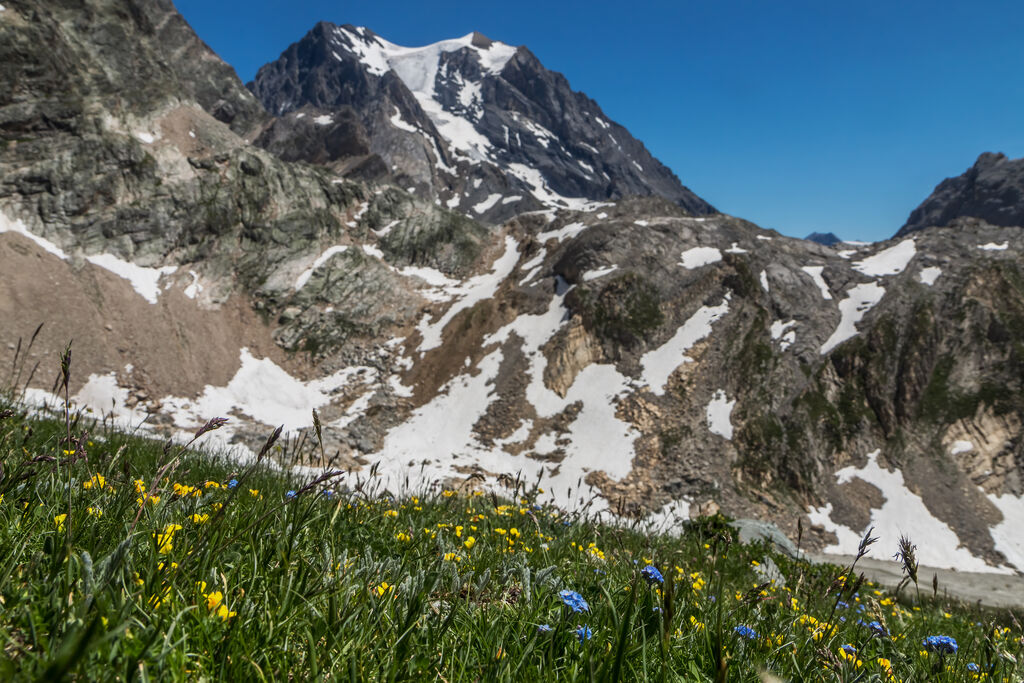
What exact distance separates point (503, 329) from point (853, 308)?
35327 millimetres

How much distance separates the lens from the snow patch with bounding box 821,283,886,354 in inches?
1837

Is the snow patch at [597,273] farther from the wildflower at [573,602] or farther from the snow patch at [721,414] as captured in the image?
the wildflower at [573,602]

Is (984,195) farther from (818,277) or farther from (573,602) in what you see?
(573,602)

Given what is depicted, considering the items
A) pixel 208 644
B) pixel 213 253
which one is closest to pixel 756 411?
pixel 208 644

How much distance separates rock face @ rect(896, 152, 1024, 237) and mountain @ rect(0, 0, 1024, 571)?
142 m

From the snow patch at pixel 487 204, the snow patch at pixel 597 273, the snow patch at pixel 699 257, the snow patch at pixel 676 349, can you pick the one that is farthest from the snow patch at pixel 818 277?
the snow patch at pixel 487 204

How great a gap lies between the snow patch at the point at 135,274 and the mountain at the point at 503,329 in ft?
1.21

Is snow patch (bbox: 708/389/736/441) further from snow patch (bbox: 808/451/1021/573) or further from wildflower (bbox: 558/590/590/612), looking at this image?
wildflower (bbox: 558/590/590/612)

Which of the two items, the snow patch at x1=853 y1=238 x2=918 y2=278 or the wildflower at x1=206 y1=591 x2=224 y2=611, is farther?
the snow patch at x1=853 y1=238 x2=918 y2=278

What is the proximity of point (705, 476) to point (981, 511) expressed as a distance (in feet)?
63.5

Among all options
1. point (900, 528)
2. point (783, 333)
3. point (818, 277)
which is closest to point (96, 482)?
point (900, 528)

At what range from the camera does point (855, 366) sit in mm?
44188

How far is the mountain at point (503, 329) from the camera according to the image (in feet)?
120

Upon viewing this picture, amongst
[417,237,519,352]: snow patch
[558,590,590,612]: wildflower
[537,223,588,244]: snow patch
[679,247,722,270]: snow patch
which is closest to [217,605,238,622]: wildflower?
[558,590,590,612]: wildflower
